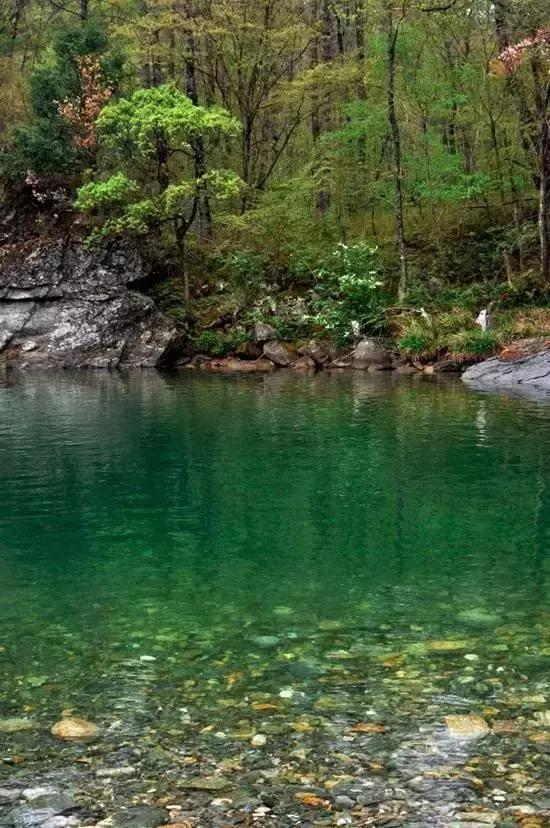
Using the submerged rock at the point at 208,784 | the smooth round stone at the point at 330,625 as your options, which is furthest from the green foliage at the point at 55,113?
the submerged rock at the point at 208,784

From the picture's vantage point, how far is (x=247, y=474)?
1095 cm

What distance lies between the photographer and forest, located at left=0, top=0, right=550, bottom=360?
2428 centimetres

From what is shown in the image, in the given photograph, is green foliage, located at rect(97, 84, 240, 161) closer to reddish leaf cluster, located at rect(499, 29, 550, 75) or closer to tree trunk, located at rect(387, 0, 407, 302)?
tree trunk, located at rect(387, 0, 407, 302)

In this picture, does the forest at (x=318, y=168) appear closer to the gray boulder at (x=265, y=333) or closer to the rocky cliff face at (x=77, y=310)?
the gray boulder at (x=265, y=333)

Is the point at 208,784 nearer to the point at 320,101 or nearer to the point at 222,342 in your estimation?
the point at 222,342

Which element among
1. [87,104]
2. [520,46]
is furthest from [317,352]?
[87,104]

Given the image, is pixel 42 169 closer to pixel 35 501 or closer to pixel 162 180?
pixel 162 180

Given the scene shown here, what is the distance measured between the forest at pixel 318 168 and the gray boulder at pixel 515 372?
126cm

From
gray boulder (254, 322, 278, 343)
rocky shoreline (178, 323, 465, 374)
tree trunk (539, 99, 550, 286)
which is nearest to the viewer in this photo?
tree trunk (539, 99, 550, 286)

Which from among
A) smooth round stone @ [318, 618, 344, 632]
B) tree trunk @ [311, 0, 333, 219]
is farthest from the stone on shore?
smooth round stone @ [318, 618, 344, 632]

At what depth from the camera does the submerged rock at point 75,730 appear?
169 inches

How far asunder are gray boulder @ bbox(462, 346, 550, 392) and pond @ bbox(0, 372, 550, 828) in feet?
21.7

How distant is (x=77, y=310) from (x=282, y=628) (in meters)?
22.8

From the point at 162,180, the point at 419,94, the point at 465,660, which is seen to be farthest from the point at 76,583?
the point at 419,94
